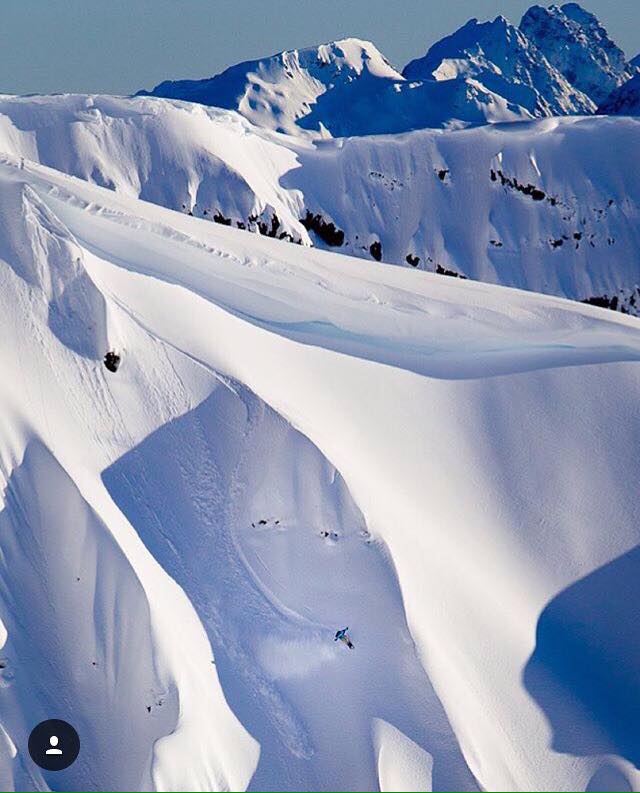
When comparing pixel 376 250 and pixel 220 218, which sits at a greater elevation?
pixel 220 218

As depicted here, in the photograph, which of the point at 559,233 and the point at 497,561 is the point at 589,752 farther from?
the point at 559,233

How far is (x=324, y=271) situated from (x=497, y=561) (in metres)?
10.3

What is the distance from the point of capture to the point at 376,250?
6066 cm

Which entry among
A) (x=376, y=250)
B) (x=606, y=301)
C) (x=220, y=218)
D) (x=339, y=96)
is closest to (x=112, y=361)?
(x=220, y=218)

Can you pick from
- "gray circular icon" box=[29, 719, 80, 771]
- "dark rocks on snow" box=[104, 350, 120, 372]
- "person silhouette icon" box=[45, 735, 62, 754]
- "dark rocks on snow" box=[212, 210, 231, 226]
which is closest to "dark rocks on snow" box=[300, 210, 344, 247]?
"dark rocks on snow" box=[212, 210, 231, 226]

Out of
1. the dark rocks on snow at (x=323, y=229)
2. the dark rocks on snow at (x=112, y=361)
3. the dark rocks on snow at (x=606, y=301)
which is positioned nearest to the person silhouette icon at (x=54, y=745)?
the dark rocks on snow at (x=112, y=361)

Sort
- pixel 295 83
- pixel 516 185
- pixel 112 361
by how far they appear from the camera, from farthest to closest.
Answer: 1. pixel 295 83
2. pixel 516 185
3. pixel 112 361

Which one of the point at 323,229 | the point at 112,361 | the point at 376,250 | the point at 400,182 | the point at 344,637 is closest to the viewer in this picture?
the point at 344,637

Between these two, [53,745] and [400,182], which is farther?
[400,182]

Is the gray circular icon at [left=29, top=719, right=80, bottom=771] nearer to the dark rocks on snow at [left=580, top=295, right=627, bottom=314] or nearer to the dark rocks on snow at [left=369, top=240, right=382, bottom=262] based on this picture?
the dark rocks on snow at [left=369, top=240, right=382, bottom=262]

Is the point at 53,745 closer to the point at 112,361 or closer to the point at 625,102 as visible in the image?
the point at 112,361

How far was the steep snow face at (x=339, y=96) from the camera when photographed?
14300cm

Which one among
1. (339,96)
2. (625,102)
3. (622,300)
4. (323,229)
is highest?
(339,96)

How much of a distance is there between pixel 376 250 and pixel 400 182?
5.44m
